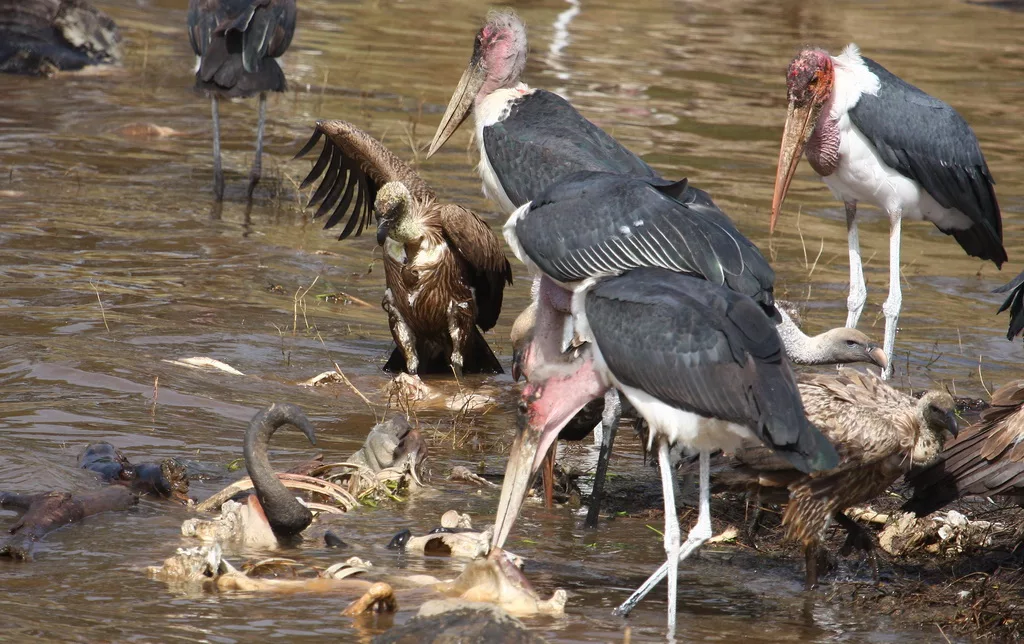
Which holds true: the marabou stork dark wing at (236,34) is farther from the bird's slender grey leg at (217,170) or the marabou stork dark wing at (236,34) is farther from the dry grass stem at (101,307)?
the dry grass stem at (101,307)

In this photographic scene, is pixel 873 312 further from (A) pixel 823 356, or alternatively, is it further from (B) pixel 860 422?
(B) pixel 860 422

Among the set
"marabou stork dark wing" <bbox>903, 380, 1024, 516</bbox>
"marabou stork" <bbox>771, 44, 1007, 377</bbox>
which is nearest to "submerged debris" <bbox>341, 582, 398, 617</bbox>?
"marabou stork dark wing" <bbox>903, 380, 1024, 516</bbox>

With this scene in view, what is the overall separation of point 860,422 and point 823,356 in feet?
3.76

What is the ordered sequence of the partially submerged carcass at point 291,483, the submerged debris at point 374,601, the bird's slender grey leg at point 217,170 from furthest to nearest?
1. the bird's slender grey leg at point 217,170
2. the partially submerged carcass at point 291,483
3. the submerged debris at point 374,601

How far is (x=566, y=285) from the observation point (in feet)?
15.9

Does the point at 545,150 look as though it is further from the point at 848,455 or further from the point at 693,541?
the point at 693,541

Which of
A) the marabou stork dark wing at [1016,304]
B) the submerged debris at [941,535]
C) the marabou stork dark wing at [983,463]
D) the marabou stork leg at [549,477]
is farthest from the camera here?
the marabou stork dark wing at [1016,304]

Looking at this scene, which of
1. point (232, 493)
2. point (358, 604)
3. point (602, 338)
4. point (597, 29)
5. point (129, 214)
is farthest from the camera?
point (597, 29)

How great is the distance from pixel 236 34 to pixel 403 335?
387 centimetres

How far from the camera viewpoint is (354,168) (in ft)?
25.8

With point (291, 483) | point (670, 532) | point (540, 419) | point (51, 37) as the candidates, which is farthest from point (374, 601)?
point (51, 37)

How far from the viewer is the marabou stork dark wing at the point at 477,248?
7.05m

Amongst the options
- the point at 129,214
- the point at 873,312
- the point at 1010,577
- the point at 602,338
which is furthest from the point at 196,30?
the point at 1010,577

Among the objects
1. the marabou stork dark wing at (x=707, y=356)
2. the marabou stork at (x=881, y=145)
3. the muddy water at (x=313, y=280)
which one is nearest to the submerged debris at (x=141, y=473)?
the muddy water at (x=313, y=280)
